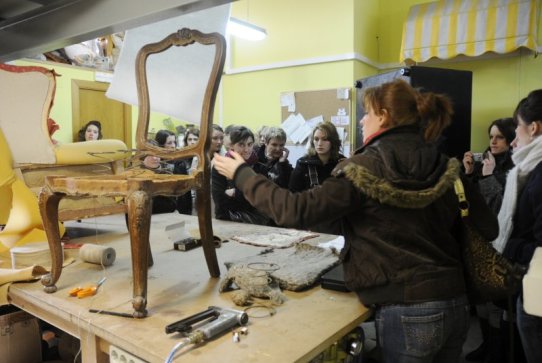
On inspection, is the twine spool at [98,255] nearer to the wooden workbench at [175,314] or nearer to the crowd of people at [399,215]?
the wooden workbench at [175,314]

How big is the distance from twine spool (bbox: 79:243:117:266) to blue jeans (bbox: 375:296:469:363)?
44.1 inches

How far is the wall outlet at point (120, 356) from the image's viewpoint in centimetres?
Answer: 106

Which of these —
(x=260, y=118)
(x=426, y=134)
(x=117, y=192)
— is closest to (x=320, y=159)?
(x=426, y=134)

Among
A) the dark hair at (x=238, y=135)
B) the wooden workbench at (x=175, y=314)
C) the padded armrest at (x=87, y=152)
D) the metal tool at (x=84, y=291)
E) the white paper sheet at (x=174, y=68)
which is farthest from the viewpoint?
the dark hair at (x=238, y=135)

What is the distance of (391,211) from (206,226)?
703 mm

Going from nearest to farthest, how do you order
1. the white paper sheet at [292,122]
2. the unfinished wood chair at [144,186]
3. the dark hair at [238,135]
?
the unfinished wood chair at [144,186]
the dark hair at [238,135]
the white paper sheet at [292,122]

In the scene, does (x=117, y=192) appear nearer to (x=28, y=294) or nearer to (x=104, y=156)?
(x=28, y=294)

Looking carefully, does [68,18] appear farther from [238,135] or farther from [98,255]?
[238,135]

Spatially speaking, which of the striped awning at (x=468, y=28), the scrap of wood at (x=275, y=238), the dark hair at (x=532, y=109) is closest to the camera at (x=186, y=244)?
the scrap of wood at (x=275, y=238)

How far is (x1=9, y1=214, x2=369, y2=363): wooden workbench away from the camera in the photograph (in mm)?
1019

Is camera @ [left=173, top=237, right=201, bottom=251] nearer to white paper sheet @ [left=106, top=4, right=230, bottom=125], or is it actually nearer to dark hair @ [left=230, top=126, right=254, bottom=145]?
white paper sheet @ [left=106, top=4, right=230, bottom=125]

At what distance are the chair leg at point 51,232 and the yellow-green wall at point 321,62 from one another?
3.67 metres

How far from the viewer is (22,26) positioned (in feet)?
4.30

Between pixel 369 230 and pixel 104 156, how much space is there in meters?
1.67
